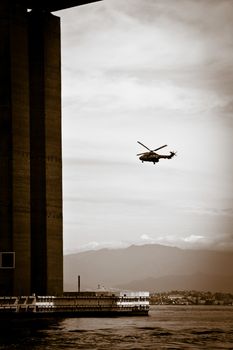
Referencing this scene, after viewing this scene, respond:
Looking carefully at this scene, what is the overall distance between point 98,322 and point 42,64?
2745 centimetres

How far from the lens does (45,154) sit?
111m

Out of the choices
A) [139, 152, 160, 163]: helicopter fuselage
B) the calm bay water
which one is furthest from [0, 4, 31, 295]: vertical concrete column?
[139, 152, 160, 163]: helicopter fuselage

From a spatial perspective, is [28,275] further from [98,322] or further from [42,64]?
[42,64]

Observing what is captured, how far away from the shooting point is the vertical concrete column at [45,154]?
111 meters

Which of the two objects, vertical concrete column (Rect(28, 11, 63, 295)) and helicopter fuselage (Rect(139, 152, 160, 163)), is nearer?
helicopter fuselage (Rect(139, 152, 160, 163))

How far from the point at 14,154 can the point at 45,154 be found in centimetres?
443

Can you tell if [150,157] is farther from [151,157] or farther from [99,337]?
[99,337]

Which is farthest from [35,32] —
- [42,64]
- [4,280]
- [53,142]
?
[4,280]

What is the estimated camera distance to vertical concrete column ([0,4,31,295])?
10700 centimetres

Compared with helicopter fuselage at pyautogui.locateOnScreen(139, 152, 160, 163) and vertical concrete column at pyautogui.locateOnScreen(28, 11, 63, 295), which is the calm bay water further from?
helicopter fuselage at pyautogui.locateOnScreen(139, 152, 160, 163)

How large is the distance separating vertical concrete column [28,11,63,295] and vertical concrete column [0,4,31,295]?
2.43m

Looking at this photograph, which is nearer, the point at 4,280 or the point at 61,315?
the point at 4,280

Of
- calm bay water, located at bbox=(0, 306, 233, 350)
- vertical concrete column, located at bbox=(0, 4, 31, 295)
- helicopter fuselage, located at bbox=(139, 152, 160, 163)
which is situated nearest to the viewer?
calm bay water, located at bbox=(0, 306, 233, 350)

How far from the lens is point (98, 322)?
106562 mm
